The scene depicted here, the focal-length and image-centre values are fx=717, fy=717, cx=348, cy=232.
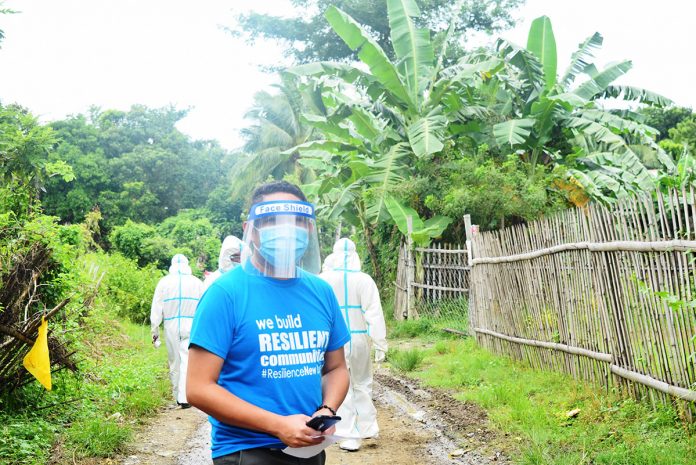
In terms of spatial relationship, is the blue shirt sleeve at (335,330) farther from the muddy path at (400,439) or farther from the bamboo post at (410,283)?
the bamboo post at (410,283)

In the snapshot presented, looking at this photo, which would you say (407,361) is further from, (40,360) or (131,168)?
(131,168)

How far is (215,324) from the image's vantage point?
2535 mm

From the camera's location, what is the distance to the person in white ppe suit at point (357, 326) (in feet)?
23.5

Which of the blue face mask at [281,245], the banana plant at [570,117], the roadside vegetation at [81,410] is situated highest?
the banana plant at [570,117]

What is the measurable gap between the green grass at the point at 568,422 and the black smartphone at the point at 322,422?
10.2ft

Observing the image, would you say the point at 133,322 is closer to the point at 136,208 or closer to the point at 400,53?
the point at 400,53

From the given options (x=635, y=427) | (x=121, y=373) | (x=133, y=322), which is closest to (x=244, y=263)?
(x=635, y=427)

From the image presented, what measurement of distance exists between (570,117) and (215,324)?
13.6 metres

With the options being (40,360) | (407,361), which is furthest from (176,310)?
(40,360)

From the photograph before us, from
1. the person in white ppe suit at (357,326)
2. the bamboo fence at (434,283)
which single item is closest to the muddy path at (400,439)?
the person in white ppe suit at (357,326)

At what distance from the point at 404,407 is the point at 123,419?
3.18 meters

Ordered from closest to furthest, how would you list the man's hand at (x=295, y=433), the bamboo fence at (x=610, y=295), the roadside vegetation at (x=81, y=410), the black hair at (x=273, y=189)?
the man's hand at (x=295, y=433) → the black hair at (x=273, y=189) → the bamboo fence at (x=610, y=295) → the roadside vegetation at (x=81, y=410)

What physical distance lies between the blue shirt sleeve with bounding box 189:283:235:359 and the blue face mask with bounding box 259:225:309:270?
245mm

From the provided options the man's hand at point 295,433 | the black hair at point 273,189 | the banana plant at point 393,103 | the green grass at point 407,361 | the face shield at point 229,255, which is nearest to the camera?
the man's hand at point 295,433
